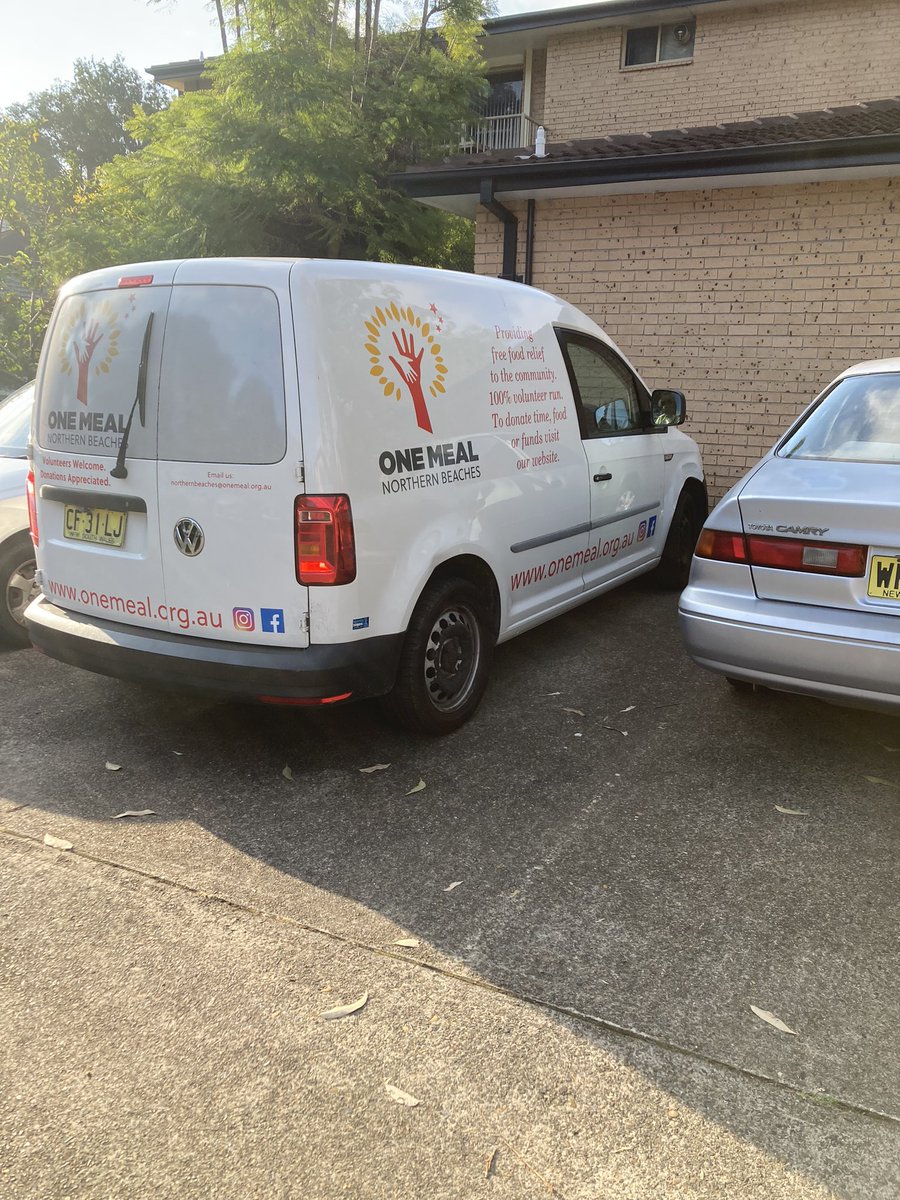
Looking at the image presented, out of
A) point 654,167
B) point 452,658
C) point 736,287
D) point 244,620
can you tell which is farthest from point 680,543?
point 244,620

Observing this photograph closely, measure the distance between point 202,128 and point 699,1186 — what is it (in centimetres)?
1440

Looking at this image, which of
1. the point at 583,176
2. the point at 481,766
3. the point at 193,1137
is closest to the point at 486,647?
the point at 481,766

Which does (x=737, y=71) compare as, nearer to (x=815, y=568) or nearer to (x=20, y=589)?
(x=815, y=568)

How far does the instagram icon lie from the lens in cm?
338

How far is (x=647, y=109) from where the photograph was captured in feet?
50.6

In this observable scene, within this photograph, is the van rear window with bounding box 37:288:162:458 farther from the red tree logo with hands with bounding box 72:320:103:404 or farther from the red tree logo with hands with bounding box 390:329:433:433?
the red tree logo with hands with bounding box 390:329:433:433

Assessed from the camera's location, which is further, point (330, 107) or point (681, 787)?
point (330, 107)

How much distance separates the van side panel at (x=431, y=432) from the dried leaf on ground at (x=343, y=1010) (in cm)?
136

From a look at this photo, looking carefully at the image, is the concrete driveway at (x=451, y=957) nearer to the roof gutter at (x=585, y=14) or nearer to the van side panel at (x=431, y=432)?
the van side panel at (x=431, y=432)

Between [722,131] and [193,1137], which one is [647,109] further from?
[193,1137]

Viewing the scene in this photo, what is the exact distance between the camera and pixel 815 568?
3.43 meters

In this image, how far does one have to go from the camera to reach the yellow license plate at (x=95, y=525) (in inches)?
144

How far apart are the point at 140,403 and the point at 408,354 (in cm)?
109

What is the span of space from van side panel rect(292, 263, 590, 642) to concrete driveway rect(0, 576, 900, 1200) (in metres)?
0.83
